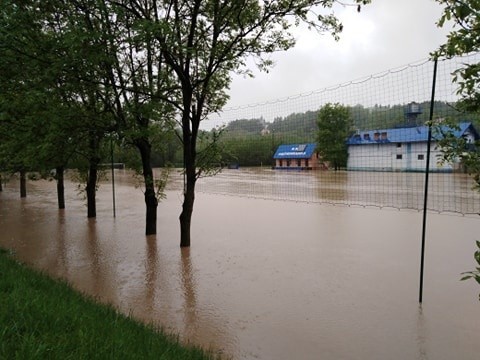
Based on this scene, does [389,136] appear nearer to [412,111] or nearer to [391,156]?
[391,156]

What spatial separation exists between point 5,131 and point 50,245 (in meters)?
3.00

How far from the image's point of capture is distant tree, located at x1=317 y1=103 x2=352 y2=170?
25.9 metres

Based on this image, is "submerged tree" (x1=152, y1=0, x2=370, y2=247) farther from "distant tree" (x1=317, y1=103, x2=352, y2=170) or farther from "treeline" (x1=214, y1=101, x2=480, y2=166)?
"distant tree" (x1=317, y1=103, x2=352, y2=170)

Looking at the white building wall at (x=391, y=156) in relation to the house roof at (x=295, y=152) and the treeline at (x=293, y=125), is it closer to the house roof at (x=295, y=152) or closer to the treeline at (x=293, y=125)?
the treeline at (x=293, y=125)

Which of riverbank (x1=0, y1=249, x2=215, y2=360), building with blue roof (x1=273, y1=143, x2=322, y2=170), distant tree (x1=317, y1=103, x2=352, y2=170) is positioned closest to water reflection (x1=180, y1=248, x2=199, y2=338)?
riverbank (x1=0, y1=249, x2=215, y2=360)

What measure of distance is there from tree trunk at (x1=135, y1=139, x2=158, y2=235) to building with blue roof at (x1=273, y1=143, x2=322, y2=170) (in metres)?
20.9

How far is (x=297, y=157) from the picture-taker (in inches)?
1246

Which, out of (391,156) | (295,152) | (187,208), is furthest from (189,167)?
(295,152)

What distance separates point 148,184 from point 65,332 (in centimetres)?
603

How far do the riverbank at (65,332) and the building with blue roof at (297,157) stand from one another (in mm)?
26262

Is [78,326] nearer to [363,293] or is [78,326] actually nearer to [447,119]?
[447,119]

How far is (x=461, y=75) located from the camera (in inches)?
74.8

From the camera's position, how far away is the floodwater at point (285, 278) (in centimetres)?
398

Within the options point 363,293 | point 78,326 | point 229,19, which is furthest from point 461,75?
point 229,19
